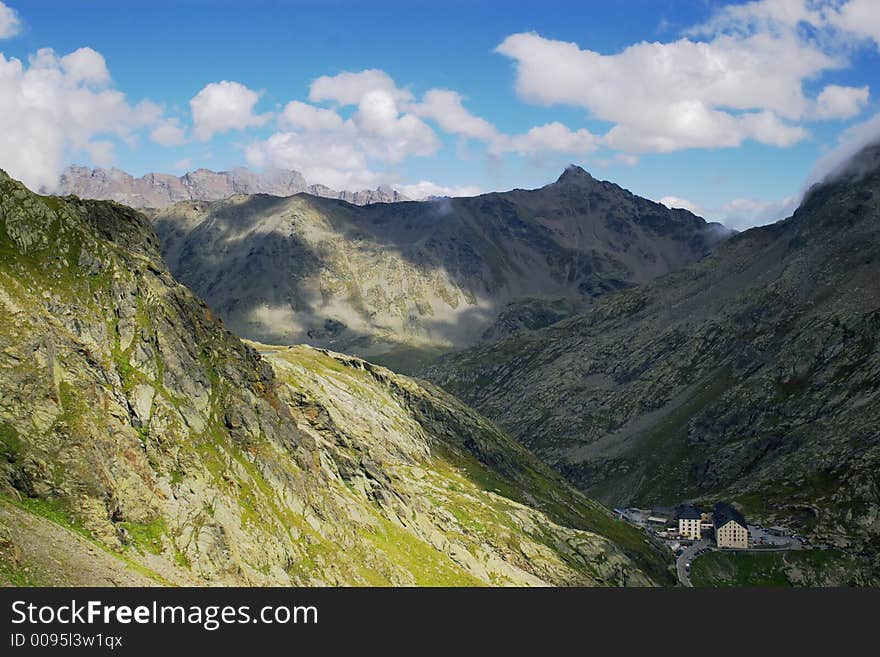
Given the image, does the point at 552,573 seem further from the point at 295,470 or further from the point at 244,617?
the point at 244,617

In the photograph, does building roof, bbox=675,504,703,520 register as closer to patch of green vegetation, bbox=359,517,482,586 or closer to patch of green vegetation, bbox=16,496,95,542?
patch of green vegetation, bbox=359,517,482,586

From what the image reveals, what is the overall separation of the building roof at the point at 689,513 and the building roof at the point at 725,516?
137 inches

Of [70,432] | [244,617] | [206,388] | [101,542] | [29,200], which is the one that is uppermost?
[29,200]

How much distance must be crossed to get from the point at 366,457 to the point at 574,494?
7814 cm

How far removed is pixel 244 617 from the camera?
50.9m

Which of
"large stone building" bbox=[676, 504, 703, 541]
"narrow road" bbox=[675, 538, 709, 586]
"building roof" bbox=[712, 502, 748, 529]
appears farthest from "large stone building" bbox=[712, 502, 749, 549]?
"large stone building" bbox=[676, 504, 703, 541]

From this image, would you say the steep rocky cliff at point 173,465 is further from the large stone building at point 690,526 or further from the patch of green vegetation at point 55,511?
the large stone building at point 690,526

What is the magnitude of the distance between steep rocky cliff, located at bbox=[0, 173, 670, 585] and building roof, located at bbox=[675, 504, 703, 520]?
1599 inches

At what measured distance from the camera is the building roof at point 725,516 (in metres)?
173

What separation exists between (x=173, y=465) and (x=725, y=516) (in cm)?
12733

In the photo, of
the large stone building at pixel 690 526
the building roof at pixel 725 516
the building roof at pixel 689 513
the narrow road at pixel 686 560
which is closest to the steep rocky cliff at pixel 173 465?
the narrow road at pixel 686 560

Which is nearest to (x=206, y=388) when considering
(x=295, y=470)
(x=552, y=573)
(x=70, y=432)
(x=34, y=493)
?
(x=295, y=470)

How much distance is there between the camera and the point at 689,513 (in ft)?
630

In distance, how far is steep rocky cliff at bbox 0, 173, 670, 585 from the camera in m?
73.5
